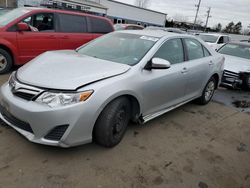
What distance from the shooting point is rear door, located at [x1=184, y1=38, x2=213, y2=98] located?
13.3ft

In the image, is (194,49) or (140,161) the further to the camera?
(194,49)

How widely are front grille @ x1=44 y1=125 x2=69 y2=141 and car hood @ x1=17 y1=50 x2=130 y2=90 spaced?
16.8 inches

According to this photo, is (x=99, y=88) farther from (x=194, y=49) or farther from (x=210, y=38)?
(x=210, y=38)

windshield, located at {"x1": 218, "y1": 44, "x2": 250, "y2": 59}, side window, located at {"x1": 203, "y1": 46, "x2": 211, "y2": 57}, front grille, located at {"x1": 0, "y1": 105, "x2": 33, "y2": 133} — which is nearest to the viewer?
front grille, located at {"x1": 0, "y1": 105, "x2": 33, "y2": 133}

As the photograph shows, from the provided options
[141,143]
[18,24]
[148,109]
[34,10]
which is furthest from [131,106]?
[34,10]

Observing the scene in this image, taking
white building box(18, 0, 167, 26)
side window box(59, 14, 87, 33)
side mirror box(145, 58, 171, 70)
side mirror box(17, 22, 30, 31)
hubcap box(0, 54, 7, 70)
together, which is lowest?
hubcap box(0, 54, 7, 70)

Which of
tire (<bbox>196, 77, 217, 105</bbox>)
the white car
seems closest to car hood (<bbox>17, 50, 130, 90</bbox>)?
tire (<bbox>196, 77, 217, 105</bbox>)

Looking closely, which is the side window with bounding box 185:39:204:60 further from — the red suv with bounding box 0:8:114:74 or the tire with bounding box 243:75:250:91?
the red suv with bounding box 0:8:114:74

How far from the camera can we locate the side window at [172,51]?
349cm

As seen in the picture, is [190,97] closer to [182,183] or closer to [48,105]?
[182,183]

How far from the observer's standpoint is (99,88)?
8.22 ft

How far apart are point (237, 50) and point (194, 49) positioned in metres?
4.44

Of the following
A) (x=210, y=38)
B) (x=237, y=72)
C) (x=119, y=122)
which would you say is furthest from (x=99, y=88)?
(x=210, y=38)

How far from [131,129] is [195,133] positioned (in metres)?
1.09
